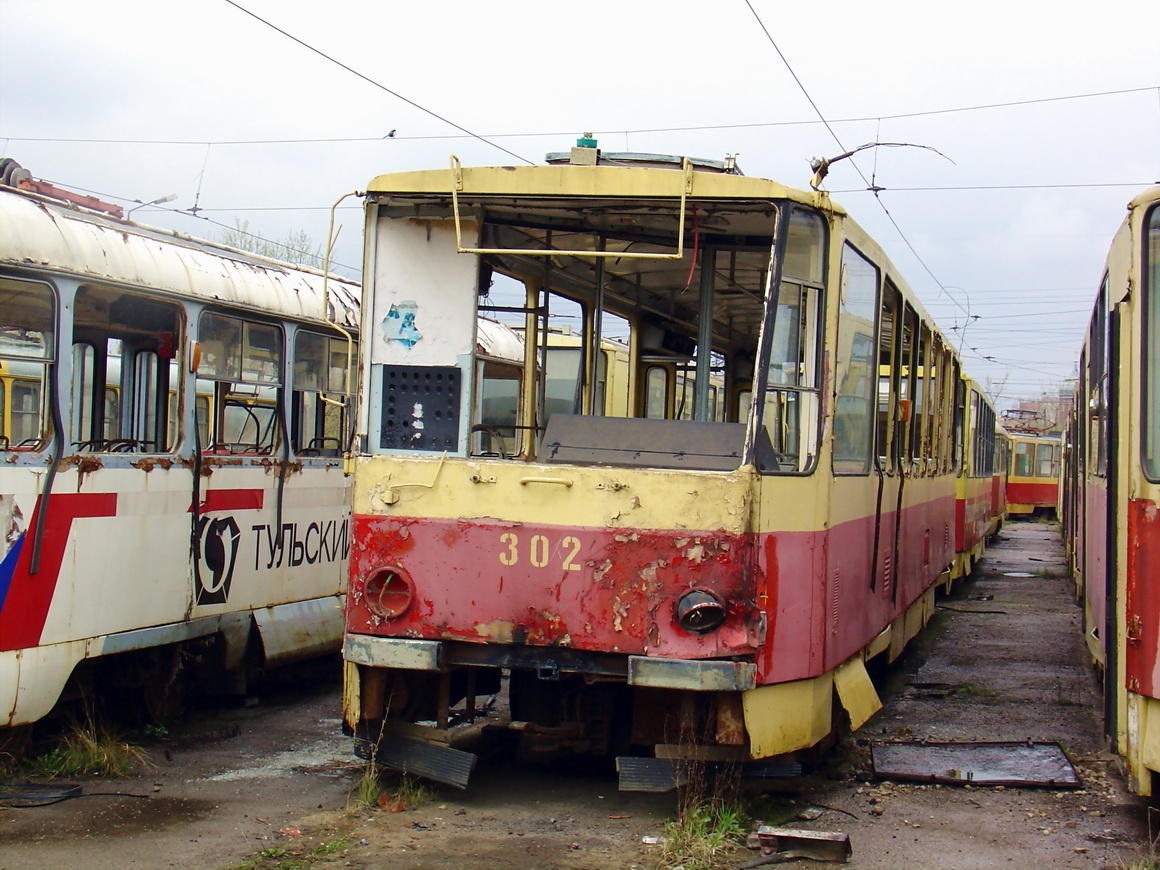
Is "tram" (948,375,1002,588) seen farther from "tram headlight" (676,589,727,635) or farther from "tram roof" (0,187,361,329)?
"tram headlight" (676,589,727,635)

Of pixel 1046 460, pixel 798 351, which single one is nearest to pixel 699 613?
pixel 798 351

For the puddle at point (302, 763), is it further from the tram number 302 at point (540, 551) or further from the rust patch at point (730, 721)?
the rust patch at point (730, 721)

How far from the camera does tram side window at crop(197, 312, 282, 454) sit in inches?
331

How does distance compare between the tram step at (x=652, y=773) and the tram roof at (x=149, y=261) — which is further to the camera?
the tram roof at (x=149, y=261)

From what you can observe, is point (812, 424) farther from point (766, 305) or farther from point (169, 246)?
point (169, 246)

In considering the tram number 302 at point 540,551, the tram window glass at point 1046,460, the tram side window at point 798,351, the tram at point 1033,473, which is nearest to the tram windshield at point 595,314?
the tram side window at point 798,351

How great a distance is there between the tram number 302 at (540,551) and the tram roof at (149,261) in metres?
2.89

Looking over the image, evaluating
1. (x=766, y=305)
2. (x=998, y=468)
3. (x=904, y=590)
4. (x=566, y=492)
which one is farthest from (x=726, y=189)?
(x=998, y=468)

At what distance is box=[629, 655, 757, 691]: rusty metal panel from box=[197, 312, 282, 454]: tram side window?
3749 mm

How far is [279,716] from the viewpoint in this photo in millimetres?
9000

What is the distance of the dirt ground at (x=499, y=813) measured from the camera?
5.73 meters

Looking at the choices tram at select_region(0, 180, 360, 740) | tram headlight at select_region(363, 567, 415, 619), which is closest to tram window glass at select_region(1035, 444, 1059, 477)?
tram at select_region(0, 180, 360, 740)

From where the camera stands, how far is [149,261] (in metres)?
7.81

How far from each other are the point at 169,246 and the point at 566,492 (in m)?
3.55
